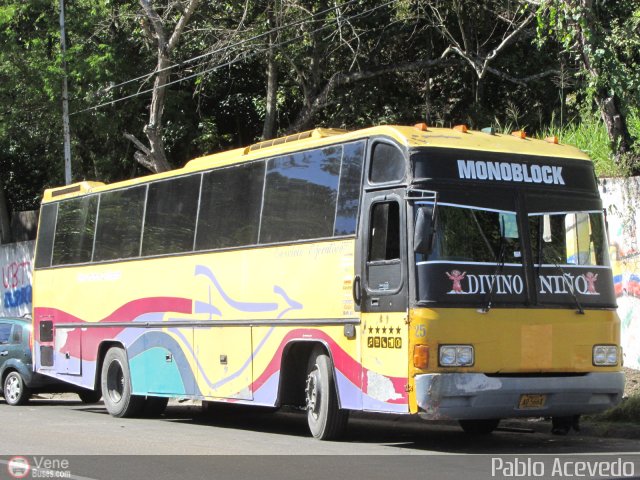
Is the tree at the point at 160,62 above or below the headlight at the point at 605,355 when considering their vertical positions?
above

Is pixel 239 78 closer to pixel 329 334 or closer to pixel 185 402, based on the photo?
pixel 185 402

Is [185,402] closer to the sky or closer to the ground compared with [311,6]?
closer to the ground

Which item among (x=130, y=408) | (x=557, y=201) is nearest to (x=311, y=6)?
(x=130, y=408)

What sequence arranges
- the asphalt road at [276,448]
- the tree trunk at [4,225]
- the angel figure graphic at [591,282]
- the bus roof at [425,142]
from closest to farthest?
the asphalt road at [276,448], the bus roof at [425,142], the angel figure graphic at [591,282], the tree trunk at [4,225]

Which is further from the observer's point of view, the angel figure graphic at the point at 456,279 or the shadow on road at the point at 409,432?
the shadow on road at the point at 409,432

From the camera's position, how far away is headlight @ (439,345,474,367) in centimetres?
1022

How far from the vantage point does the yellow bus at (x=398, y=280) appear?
1038 centimetres

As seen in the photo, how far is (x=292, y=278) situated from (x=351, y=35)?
13168mm

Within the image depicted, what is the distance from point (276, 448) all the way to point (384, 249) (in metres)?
2.58

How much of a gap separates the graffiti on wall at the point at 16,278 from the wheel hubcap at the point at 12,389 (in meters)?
10.4

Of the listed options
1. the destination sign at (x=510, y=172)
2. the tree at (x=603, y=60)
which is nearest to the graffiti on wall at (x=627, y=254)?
the tree at (x=603, y=60)

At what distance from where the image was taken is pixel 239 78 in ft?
91.6

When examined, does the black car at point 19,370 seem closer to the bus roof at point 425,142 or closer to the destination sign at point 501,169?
the bus roof at point 425,142

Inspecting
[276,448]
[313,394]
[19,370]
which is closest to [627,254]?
[313,394]
